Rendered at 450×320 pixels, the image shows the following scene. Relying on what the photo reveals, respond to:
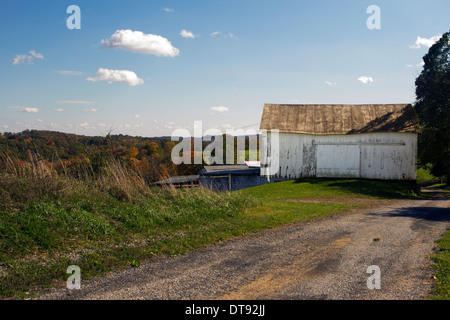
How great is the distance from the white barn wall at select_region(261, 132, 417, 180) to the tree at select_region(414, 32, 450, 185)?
138 cm

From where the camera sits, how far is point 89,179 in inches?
487

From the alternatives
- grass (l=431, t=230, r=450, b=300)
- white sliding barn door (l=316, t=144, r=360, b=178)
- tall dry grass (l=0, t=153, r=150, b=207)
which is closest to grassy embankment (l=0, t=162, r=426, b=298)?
tall dry grass (l=0, t=153, r=150, b=207)

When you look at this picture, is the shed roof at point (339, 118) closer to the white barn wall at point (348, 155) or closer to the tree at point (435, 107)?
the white barn wall at point (348, 155)

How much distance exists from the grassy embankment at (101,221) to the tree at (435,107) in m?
16.5

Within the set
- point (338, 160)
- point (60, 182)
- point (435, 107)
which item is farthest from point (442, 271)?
point (435, 107)

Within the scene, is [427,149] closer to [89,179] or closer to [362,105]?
[362,105]

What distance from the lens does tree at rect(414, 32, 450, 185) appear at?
26.6 meters

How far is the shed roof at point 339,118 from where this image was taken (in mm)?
29469

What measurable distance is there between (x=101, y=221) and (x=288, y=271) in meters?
5.35

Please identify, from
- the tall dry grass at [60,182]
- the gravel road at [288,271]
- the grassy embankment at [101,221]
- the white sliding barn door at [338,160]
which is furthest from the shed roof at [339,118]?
the gravel road at [288,271]

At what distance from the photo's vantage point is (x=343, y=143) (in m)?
29.5

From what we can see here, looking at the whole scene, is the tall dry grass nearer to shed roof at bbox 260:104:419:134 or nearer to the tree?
shed roof at bbox 260:104:419:134

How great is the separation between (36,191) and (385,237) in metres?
10.6
